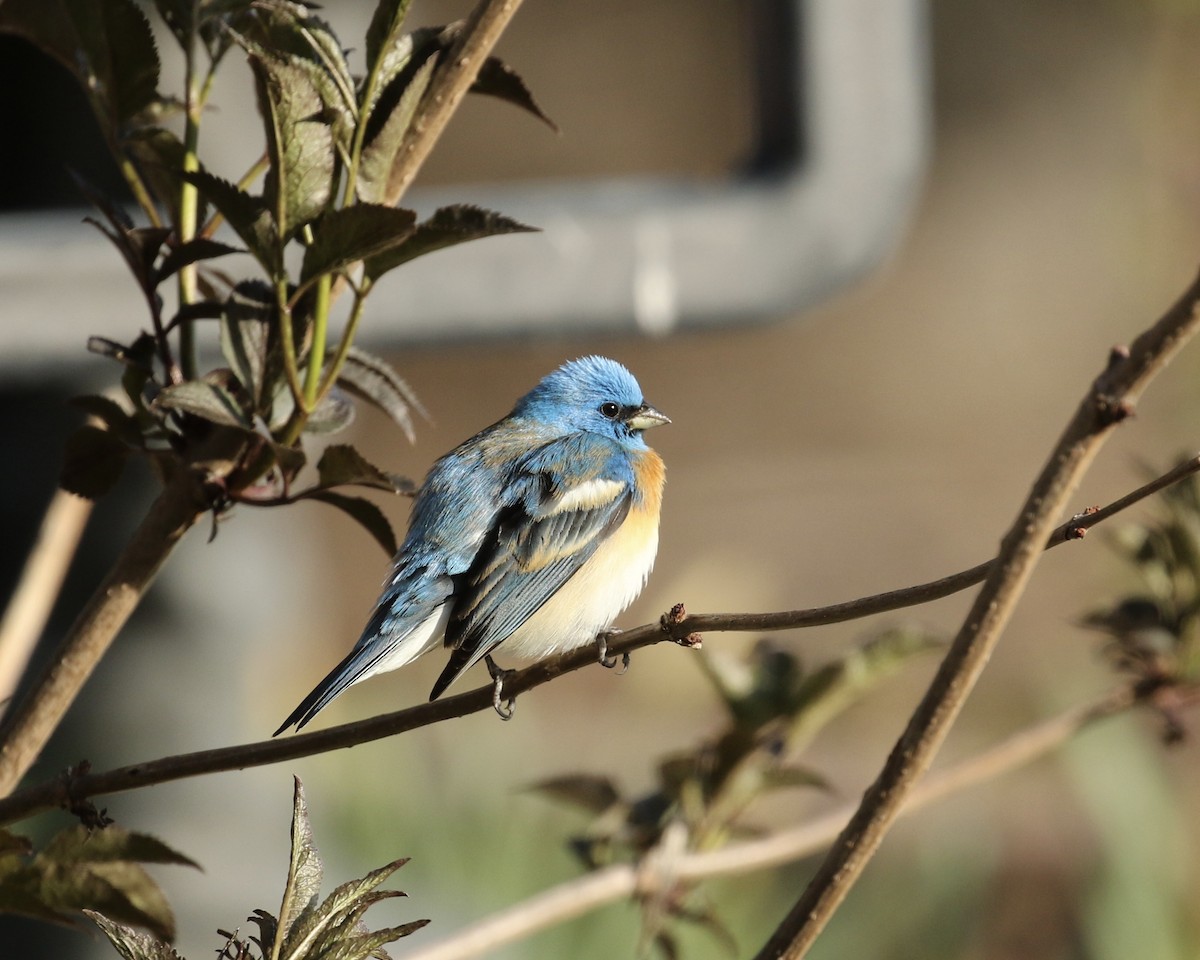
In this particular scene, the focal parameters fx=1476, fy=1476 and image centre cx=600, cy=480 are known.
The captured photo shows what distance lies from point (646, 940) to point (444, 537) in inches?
26.7

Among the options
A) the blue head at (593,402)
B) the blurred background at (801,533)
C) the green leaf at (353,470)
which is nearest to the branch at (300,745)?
the green leaf at (353,470)

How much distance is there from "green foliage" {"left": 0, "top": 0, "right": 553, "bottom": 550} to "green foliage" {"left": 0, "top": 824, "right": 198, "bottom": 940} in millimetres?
270

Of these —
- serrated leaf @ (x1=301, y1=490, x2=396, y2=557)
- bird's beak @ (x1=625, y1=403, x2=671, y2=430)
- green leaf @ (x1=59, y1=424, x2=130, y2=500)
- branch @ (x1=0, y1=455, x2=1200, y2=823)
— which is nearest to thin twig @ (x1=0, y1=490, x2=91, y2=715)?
green leaf @ (x1=59, y1=424, x2=130, y2=500)

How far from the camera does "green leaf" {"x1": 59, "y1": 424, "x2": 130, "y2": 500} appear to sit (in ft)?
4.00

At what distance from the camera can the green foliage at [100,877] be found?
1104 millimetres

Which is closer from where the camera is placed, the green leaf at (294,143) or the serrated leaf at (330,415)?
the green leaf at (294,143)

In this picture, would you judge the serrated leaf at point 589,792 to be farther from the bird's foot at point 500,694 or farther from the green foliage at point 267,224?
the green foliage at point 267,224


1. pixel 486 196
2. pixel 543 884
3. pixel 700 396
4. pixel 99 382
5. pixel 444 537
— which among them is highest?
pixel 700 396

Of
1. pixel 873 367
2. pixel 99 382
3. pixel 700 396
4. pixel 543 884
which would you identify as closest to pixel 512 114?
pixel 700 396

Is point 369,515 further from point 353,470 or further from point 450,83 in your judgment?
point 450,83

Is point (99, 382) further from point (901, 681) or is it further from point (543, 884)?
point (901, 681)

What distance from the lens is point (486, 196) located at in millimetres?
2373

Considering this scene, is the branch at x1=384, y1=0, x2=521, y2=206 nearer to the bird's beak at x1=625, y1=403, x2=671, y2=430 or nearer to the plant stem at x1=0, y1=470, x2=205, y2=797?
the plant stem at x1=0, y1=470, x2=205, y2=797

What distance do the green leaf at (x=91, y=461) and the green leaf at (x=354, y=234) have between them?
27cm
